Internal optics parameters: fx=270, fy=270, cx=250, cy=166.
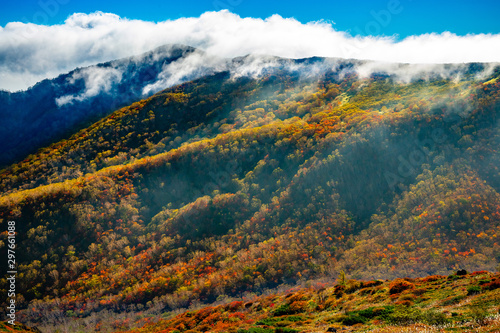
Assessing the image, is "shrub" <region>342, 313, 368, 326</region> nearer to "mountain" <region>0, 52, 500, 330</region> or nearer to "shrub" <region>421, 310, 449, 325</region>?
"shrub" <region>421, 310, 449, 325</region>

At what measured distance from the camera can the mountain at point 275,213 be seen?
92.9 meters

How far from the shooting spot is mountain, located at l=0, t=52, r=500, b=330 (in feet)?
305

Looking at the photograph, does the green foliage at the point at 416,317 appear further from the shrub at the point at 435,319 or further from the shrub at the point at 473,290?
the shrub at the point at 473,290

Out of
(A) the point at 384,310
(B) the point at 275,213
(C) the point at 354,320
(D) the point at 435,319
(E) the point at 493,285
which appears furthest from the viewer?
(B) the point at 275,213

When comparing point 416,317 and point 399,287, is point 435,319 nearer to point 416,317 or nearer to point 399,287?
point 416,317

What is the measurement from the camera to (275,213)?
11956cm

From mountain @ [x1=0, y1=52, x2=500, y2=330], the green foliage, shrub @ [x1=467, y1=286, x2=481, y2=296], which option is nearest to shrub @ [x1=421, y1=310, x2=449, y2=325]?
the green foliage

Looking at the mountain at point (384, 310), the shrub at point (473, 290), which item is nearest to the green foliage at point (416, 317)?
the mountain at point (384, 310)

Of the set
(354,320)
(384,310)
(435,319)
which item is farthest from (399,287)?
(435,319)

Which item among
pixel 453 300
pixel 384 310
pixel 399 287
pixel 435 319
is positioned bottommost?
pixel 399 287

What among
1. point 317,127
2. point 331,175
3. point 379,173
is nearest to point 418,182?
point 379,173

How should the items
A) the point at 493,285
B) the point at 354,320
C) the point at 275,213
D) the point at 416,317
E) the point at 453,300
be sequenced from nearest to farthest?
the point at 416,317 < the point at 493,285 < the point at 453,300 < the point at 354,320 < the point at 275,213

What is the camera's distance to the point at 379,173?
120562 mm

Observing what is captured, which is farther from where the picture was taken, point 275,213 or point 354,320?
point 275,213
